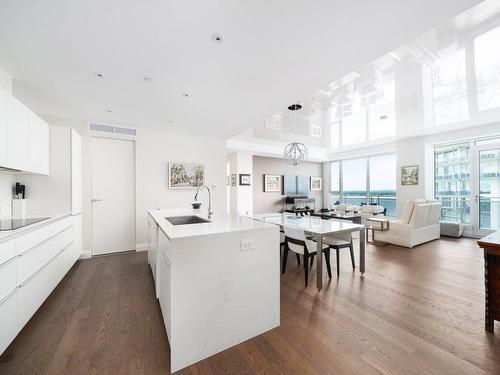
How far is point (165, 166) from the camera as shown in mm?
4738

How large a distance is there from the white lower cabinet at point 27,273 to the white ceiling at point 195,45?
1.78 m

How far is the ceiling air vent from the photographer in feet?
13.2

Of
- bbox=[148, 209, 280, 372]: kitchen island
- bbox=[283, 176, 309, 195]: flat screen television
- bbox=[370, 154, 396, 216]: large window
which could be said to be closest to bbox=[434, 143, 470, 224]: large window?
bbox=[370, 154, 396, 216]: large window

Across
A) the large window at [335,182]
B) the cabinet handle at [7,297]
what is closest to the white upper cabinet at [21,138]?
the cabinet handle at [7,297]

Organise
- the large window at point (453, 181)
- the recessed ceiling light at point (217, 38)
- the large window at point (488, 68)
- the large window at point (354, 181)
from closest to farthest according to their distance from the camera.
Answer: the recessed ceiling light at point (217, 38) < the large window at point (488, 68) < the large window at point (453, 181) < the large window at point (354, 181)

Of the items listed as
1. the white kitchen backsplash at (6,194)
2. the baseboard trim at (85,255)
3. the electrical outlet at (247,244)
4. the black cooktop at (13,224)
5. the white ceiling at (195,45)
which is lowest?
the baseboard trim at (85,255)

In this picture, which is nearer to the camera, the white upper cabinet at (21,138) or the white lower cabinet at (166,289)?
the white lower cabinet at (166,289)

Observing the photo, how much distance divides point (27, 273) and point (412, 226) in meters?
5.91

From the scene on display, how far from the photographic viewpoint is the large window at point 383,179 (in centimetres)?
723

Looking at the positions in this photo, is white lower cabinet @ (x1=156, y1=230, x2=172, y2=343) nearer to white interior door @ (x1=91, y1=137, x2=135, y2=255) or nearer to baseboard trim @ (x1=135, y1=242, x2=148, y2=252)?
baseboard trim @ (x1=135, y1=242, x2=148, y2=252)

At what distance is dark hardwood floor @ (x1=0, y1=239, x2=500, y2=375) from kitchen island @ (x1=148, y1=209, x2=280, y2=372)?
0.12 m

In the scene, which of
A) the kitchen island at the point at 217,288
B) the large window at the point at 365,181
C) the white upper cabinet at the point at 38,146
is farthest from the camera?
the large window at the point at 365,181

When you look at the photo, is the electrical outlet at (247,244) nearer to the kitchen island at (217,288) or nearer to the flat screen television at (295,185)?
the kitchen island at (217,288)

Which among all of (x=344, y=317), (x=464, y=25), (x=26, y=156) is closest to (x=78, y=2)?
(x=26, y=156)
